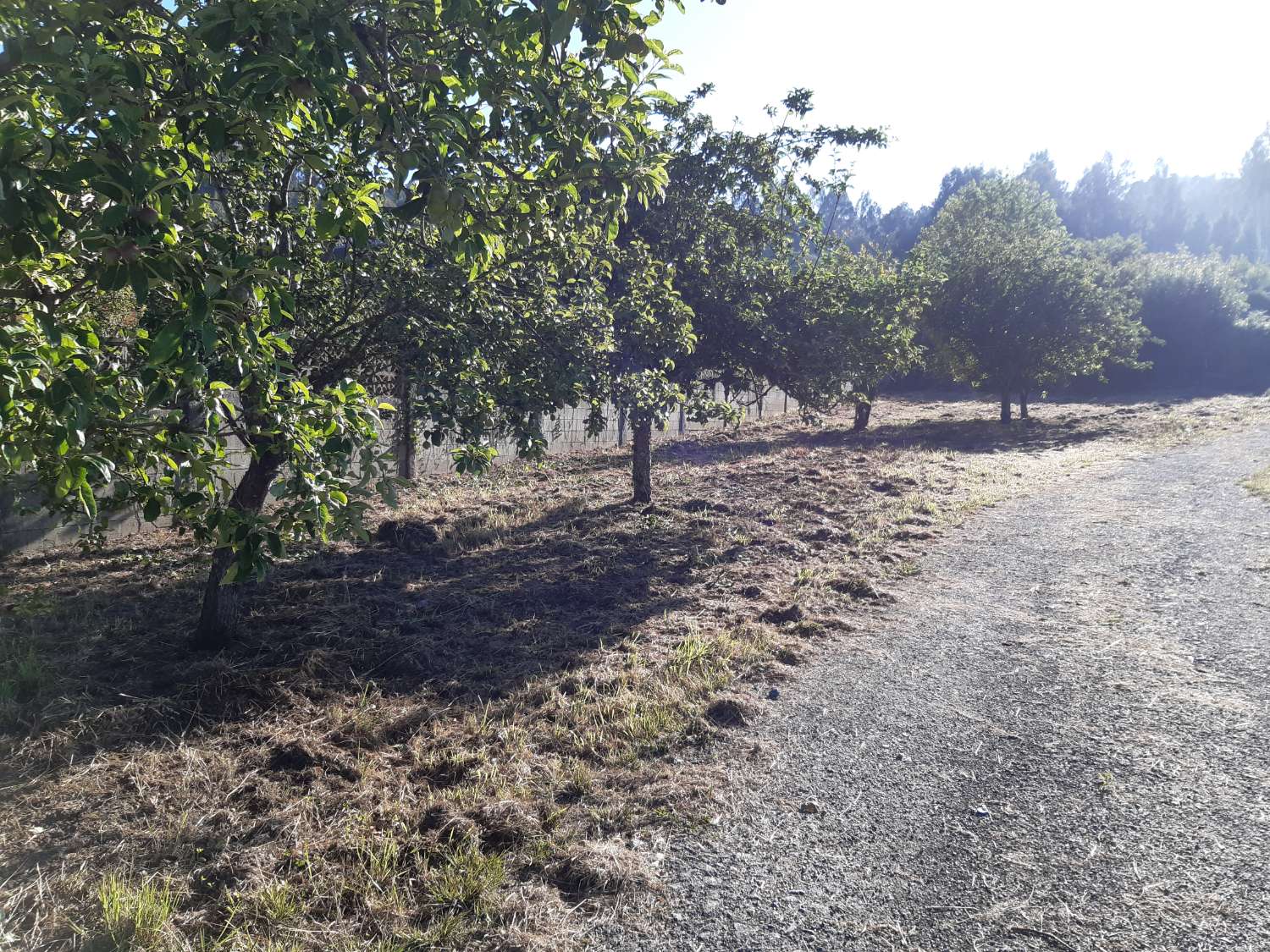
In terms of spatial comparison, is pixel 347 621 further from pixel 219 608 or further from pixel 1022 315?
pixel 1022 315

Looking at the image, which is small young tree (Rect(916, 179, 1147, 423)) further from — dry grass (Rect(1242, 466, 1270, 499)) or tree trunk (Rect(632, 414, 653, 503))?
tree trunk (Rect(632, 414, 653, 503))

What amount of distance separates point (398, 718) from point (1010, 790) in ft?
9.82

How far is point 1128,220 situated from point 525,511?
8270 cm

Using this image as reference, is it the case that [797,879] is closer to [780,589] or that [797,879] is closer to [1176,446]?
[780,589]

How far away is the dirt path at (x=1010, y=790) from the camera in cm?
263

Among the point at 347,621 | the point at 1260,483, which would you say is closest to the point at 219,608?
the point at 347,621

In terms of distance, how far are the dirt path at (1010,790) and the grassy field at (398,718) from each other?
0.32 meters

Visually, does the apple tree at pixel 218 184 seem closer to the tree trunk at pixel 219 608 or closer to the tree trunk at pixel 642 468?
the tree trunk at pixel 219 608

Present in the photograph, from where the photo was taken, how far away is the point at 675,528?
852 cm

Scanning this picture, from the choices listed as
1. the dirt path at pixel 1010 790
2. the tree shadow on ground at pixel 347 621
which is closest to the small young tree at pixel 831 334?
the tree shadow on ground at pixel 347 621

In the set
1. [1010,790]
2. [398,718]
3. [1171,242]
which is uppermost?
[1171,242]

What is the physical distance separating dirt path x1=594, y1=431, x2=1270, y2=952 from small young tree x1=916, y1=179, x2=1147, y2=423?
15.1m

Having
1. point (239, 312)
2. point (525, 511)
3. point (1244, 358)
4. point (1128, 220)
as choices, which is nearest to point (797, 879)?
point (239, 312)

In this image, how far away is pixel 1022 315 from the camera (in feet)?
65.3
